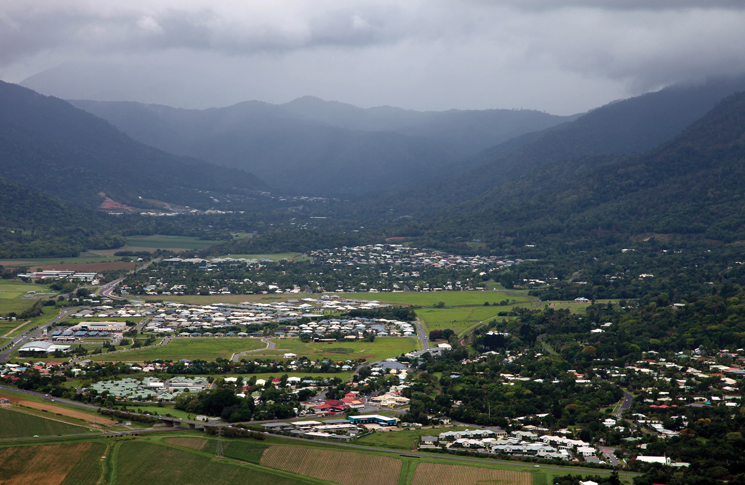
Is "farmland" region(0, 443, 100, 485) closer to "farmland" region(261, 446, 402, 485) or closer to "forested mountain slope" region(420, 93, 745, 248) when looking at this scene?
"farmland" region(261, 446, 402, 485)

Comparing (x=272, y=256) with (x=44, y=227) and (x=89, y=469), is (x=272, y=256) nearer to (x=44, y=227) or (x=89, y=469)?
(x=44, y=227)

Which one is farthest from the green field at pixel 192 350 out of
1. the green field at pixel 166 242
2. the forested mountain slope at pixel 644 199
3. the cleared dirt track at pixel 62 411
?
the forested mountain slope at pixel 644 199

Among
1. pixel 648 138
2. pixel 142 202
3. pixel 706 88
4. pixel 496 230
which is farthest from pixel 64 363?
pixel 706 88

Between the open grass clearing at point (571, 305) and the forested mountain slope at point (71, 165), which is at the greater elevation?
the forested mountain slope at point (71, 165)

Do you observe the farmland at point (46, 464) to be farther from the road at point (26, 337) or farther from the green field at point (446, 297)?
the green field at point (446, 297)

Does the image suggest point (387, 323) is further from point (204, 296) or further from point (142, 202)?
point (142, 202)

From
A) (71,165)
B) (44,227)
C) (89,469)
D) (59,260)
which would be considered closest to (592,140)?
(71,165)
